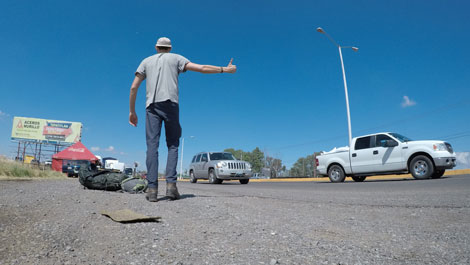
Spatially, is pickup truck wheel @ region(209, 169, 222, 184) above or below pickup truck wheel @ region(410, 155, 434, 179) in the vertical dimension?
below

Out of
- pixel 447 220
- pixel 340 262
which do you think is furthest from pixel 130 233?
pixel 447 220

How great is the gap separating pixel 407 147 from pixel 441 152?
102cm

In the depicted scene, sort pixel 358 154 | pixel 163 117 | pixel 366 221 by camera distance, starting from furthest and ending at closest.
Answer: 1. pixel 358 154
2. pixel 163 117
3. pixel 366 221

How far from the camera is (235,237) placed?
1800 millimetres

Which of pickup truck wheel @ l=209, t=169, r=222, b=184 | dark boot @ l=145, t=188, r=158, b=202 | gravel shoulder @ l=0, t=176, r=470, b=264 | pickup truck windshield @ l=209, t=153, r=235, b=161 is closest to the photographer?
gravel shoulder @ l=0, t=176, r=470, b=264

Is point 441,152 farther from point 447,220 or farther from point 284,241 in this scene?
point 284,241

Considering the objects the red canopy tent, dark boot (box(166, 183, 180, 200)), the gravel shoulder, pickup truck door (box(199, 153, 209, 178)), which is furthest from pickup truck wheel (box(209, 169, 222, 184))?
the gravel shoulder

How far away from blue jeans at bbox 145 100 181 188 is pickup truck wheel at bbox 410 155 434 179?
975 centimetres

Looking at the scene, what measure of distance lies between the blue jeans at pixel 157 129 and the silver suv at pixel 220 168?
1051cm

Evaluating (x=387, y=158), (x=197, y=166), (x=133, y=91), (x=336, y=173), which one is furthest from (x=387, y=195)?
(x=197, y=166)

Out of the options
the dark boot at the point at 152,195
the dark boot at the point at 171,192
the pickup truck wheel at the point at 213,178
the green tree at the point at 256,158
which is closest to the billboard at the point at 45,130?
the pickup truck wheel at the point at 213,178

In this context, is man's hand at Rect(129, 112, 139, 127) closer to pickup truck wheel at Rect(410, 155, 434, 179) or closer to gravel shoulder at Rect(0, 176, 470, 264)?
gravel shoulder at Rect(0, 176, 470, 264)

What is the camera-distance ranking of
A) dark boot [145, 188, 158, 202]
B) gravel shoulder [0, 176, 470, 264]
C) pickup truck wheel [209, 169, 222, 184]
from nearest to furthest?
1. gravel shoulder [0, 176, 470, 264]
2. dark boot [145, 188, 158, 202]
3. pickup truck wheel [209, 169, 222, 184]

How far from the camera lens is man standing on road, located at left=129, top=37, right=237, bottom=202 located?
134 inches
